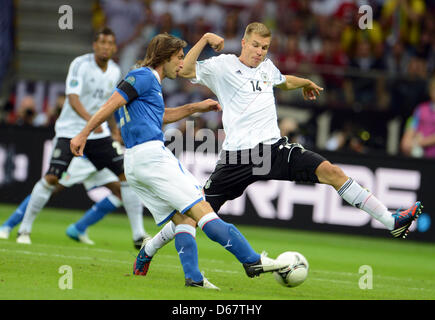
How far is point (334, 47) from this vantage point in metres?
18.8

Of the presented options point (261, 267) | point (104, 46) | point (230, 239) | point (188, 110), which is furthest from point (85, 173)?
point (261, 267)

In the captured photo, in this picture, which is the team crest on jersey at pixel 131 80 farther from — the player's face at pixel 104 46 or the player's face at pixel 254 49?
the player's face at pixel 104 46

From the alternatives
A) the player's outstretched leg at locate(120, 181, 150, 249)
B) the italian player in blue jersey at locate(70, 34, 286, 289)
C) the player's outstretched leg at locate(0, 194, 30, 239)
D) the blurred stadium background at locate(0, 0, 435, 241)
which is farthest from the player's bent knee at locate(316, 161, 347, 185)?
the blurred stadium background at locate(0, 0, 435, 241)

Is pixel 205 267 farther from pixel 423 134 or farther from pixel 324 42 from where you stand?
pixel 324 42

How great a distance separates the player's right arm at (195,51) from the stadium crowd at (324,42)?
24.6 ft

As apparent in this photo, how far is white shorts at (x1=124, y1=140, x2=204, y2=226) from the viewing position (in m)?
7.00

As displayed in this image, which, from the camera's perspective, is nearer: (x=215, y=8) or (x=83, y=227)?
(x=83, y=227)

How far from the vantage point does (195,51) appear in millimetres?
8078

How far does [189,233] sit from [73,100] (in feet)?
12.7

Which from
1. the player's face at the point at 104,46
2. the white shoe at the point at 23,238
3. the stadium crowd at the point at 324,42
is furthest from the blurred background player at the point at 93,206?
the stadium crowd at the point at 324,42

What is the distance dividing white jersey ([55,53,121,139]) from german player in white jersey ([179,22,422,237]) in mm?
2738

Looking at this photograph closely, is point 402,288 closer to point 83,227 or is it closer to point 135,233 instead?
point 135,233

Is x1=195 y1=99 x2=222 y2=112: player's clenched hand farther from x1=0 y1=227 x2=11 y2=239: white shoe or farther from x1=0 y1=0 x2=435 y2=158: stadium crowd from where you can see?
x1=0 y1=0 x2=435 y2=158: stadium crowd
